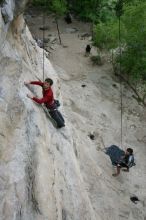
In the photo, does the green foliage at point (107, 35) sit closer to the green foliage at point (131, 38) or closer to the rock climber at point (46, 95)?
the green foliage at point (131, 38)

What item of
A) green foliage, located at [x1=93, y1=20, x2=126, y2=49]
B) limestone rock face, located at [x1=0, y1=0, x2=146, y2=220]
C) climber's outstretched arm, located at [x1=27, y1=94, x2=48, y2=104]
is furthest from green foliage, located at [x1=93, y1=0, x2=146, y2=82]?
climber's outstretched arm, located at [x1=27, y1=94, x2=48, y2=104]

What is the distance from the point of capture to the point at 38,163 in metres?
11.8

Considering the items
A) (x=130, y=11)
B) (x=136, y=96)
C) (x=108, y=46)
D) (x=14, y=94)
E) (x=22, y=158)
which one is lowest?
(x=136, y=96)

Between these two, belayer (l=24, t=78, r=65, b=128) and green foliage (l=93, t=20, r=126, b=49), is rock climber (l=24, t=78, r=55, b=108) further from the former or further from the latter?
green foliage (l=93, t=20, r=126, b=49)

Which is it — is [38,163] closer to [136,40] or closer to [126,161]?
[126,161]

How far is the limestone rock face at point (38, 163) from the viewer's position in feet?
36.1

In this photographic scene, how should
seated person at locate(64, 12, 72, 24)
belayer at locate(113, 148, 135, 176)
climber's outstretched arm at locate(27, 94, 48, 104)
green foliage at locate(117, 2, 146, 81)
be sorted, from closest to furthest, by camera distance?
climber's outstretched arm at locate(27, 94, 48, 104)
belayer at locate(113, 148, 135, 176)
green foliage at locate(117, 2, 146, 81)
seated person at locate(64, 12, 72, 24)

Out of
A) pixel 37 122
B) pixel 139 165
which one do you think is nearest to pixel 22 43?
pixel 37 122

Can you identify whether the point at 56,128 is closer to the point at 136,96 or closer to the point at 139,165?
the point at 139,165

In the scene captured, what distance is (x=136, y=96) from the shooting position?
26.2 metres

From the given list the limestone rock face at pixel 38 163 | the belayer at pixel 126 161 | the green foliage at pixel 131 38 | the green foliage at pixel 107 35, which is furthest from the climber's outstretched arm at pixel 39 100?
the green foliage at pixel 107 35

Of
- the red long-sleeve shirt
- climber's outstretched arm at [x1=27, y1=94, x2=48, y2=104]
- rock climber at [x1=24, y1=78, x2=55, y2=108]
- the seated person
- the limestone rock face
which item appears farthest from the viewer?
the seated person

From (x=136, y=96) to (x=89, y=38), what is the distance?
21.5 feet

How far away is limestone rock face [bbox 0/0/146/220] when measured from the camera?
11.0 m
